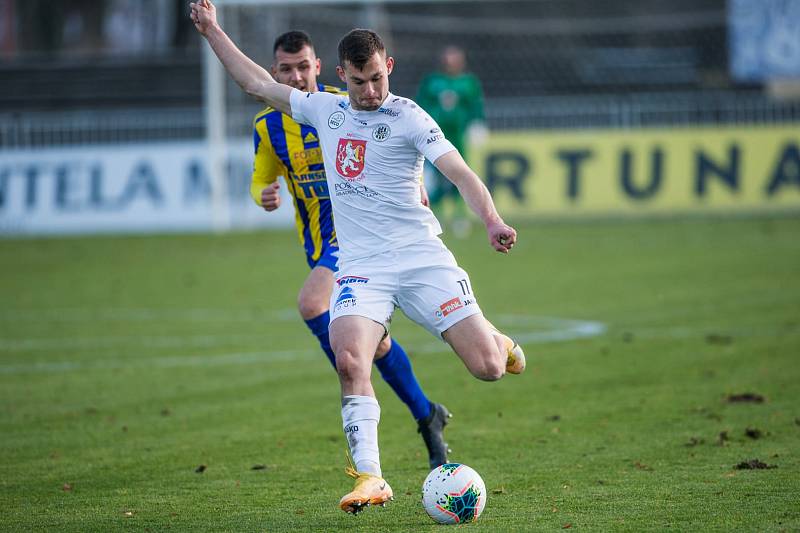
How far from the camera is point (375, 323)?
19.2ft

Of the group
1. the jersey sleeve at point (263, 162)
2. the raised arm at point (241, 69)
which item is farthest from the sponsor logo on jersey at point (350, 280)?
the jersey sleeve at point (263, 162)

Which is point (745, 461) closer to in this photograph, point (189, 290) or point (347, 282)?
point (347, 282)

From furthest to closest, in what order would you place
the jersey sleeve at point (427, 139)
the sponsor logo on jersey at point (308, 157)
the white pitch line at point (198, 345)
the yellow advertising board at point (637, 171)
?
the yellow advertising board at point (637, 171) → the white pitch line at point (198, 345) → the sponsor logo on jersey at point (308, 157) → the jersey sleeve at point (427, 139)

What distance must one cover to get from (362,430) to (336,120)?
1510 millimetres

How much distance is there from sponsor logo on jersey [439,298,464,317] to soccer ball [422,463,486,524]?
80 centimetres

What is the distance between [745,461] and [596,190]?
15.4 metres

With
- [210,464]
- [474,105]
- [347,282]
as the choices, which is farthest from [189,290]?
[347,282]

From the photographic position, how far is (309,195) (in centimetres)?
738

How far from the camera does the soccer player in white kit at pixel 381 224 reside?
5.72 metres

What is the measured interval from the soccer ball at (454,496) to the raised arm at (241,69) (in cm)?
203

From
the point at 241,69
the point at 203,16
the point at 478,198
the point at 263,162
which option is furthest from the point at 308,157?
the point at 478,198

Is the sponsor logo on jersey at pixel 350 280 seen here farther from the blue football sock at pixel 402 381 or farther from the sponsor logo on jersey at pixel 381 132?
the blue football sock at pixel 402 381

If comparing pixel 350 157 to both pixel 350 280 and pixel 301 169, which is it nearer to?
pixel 350 280

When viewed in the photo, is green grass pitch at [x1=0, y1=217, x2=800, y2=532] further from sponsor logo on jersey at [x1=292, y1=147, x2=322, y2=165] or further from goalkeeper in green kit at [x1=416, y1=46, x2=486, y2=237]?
goalkeeper in green kit at [x1=416, y1=46, x2=486, y2=237]
